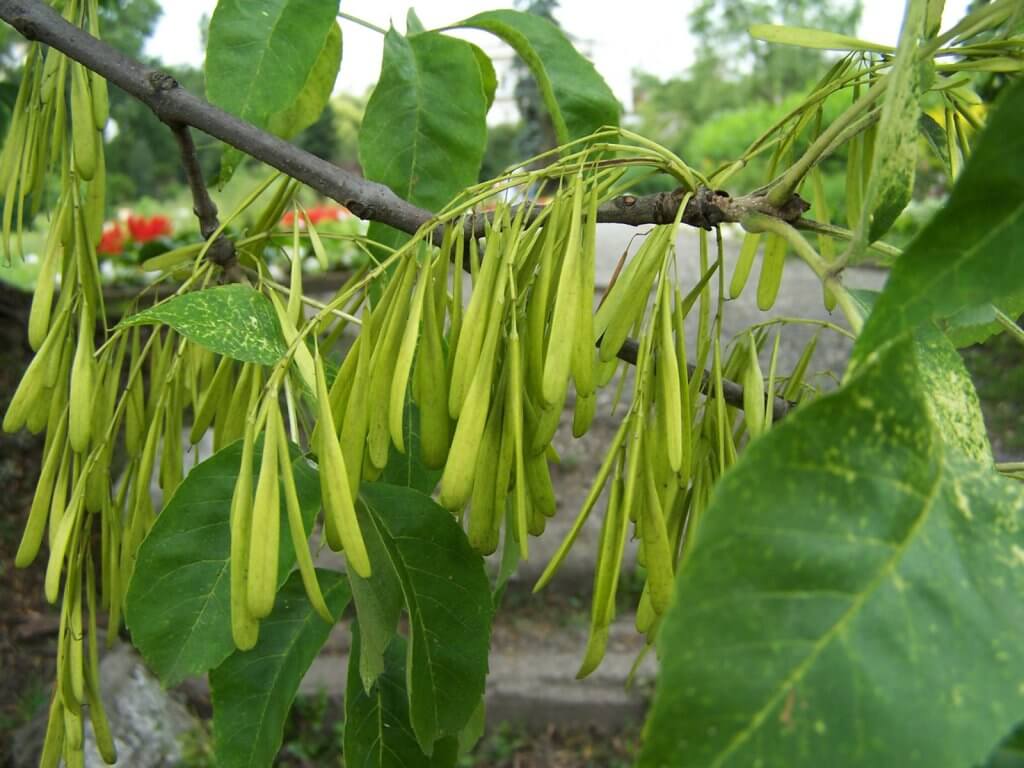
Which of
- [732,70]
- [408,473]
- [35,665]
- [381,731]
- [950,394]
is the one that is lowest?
[35,665]

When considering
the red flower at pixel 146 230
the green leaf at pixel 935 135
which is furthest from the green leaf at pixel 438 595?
the red flower at pixel 146 230

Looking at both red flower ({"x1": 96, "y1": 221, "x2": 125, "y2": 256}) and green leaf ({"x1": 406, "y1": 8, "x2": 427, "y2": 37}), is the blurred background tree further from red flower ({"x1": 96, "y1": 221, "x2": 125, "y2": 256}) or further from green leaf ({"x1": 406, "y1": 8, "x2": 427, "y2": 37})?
green leaf ({"x1": 406, "y1": 8, "x2": 427, "y2": 37})

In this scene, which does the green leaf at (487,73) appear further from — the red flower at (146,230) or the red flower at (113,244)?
the red flower at (146,230)

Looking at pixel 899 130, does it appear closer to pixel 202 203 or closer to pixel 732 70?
pixel 202 203

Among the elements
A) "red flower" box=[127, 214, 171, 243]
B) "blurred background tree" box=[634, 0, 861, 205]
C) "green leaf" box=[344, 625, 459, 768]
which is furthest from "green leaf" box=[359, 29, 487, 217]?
"blurred background tree" box=[634, 0, 861, 205]

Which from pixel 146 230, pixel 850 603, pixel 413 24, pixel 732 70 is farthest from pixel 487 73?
pixel 732 70
